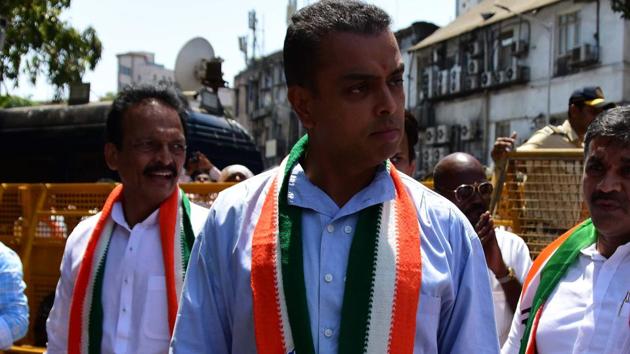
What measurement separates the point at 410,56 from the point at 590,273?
124ft

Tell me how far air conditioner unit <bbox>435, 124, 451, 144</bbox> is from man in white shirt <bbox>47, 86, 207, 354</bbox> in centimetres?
3359

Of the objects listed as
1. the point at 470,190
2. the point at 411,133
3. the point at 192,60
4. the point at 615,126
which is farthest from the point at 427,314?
the point at 192,60

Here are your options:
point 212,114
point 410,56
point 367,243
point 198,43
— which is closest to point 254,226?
point 367,243

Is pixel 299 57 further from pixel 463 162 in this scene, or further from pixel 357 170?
pixel 463 162

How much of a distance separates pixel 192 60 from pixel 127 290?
8.77 metres

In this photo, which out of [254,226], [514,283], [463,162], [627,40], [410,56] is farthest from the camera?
[410,56]

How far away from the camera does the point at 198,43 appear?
475 inches

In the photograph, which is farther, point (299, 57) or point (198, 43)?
point (198, 43)

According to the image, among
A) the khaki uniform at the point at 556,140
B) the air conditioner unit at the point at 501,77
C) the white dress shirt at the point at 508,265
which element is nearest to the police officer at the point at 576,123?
the khaki uniform at the point at 556,140

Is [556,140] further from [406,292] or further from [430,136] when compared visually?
[430,136]

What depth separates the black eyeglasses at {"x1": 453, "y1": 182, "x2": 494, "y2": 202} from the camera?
3.68 m

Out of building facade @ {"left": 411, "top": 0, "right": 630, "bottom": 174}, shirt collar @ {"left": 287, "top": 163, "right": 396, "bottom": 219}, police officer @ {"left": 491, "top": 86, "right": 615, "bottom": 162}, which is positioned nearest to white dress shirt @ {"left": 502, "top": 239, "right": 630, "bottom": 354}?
shirt collar @ {"left": 287, "top": 163, "right": 396, "bottom": 219}

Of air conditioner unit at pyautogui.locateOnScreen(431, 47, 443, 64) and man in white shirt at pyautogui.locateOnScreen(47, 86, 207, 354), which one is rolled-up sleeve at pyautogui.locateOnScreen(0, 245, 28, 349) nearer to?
man in white shirt at pyautogui.locateOnScreen(47, 86, 207, 354)

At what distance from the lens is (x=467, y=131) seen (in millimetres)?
35844
